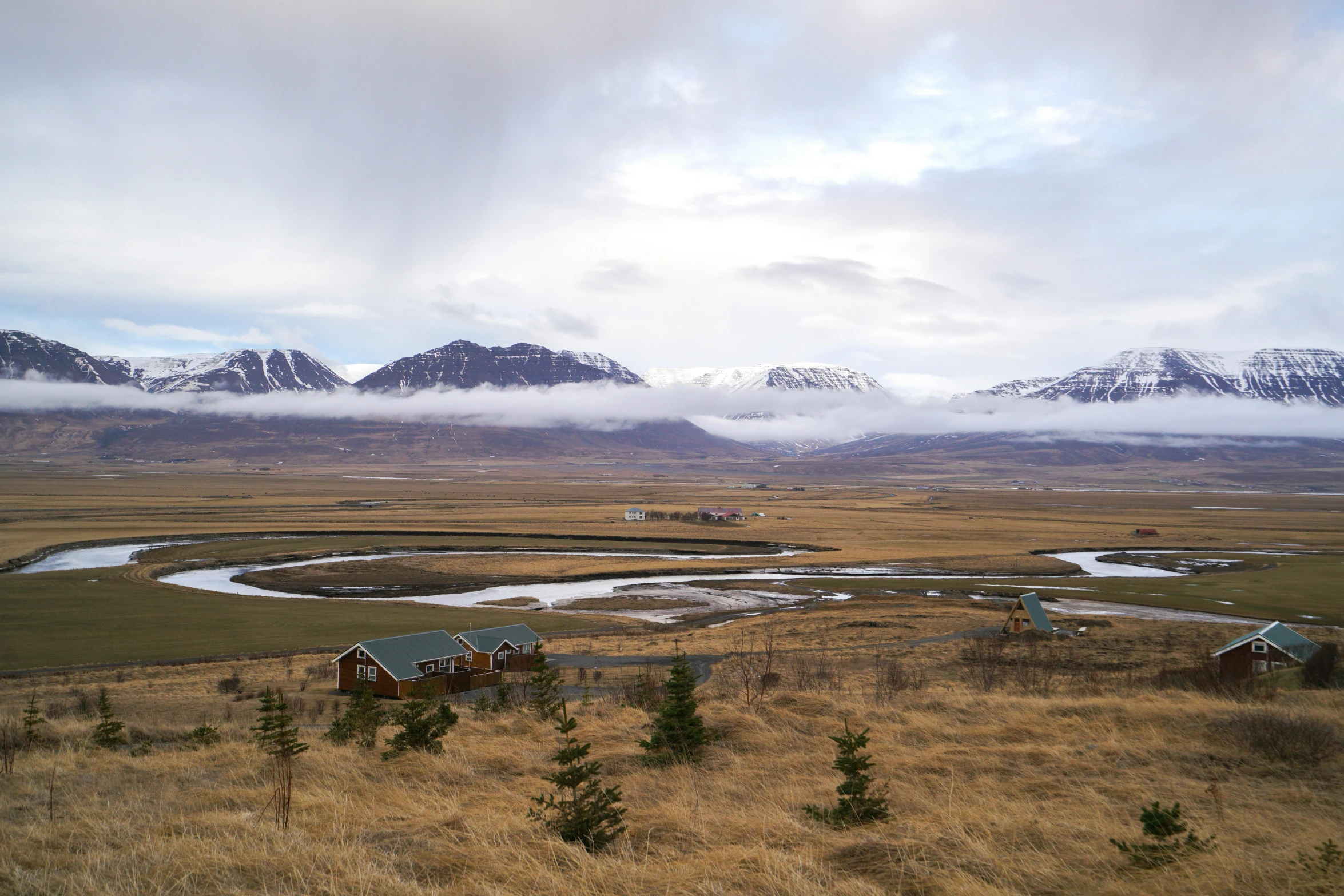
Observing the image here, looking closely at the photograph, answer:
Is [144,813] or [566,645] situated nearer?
[144,813]

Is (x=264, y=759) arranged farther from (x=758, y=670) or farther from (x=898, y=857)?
(x=758, y=670)

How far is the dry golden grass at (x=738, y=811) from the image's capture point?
15.8 ft

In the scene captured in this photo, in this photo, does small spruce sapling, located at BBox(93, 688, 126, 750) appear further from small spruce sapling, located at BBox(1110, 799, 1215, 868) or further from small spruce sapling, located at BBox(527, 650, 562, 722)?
small spruce sapling, located at BBox(1110, 799, 1215, 868)

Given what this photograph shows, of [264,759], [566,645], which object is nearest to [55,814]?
[264,759]

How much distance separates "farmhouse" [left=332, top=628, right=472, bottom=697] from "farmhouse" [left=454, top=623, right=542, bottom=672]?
912 millimetres

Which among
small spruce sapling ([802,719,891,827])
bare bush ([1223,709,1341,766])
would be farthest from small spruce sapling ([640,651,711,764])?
bare bush ([1223,709,1341,766])

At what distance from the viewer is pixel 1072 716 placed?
10.9 meters

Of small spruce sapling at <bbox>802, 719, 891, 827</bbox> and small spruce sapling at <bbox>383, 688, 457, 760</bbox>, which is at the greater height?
small spruce sapling at <bbox>802, 719, 891, 827</bbox>

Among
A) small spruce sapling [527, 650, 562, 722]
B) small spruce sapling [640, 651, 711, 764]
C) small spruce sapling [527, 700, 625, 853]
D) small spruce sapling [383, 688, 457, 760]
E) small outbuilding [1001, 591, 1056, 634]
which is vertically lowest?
small outbuilding [1001, 591, 1056, 634]

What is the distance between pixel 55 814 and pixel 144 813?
837mm

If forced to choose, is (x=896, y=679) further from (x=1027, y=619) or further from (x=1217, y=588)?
(x=1217, y=588)

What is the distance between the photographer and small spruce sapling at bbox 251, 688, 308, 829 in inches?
257

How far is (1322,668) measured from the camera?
15.1m

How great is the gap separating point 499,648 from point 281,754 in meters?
25.2
